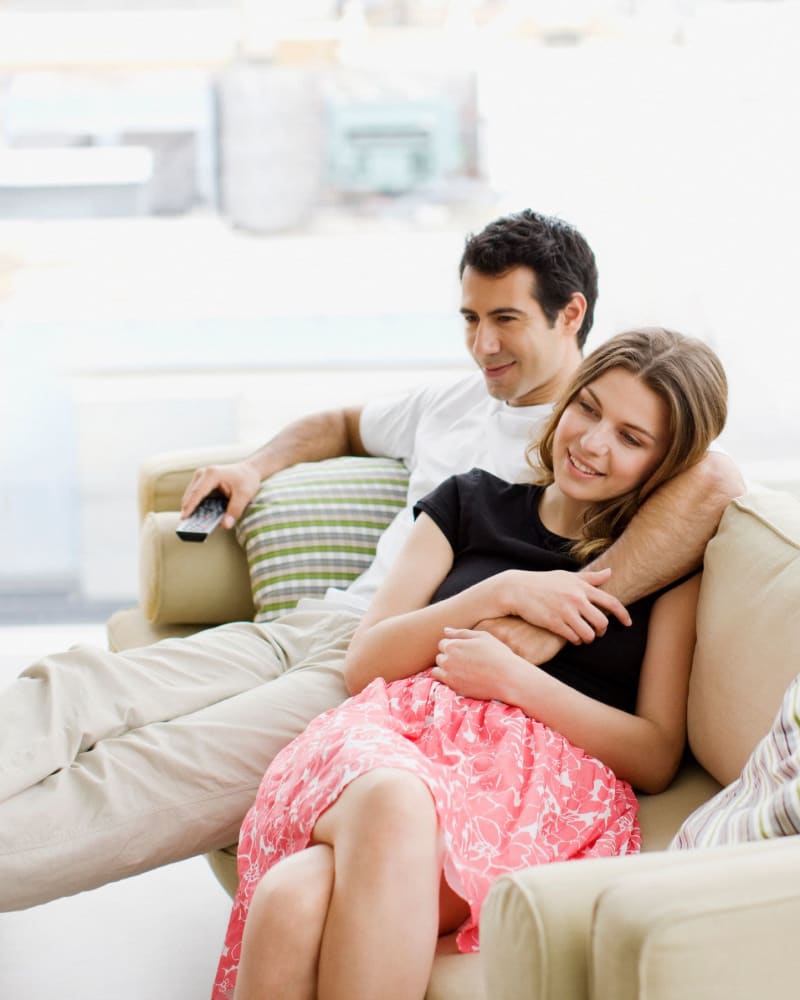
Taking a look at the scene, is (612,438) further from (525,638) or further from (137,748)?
(137,748)

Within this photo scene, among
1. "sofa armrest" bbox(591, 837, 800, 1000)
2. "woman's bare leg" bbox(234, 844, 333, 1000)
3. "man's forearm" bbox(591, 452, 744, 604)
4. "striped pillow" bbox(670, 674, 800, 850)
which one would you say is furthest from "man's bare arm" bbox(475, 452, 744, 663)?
"sofa armrest" bbox(591, 837, 800, 1000)

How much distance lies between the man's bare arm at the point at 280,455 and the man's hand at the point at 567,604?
781 mm

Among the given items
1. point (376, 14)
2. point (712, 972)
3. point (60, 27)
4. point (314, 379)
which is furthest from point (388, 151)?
point (712, 972)

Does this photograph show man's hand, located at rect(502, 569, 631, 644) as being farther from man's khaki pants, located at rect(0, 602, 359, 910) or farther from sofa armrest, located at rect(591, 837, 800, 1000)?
sofa armrest, located at rect(591, 837, 800, 1000)

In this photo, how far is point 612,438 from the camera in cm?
164

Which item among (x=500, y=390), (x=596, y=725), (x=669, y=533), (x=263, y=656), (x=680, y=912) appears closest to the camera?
(x=680, y=912)

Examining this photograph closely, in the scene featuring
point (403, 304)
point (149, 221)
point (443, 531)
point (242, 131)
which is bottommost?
point (443, 531)

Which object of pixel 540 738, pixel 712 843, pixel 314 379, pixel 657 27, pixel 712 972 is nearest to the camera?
pixel 712 972

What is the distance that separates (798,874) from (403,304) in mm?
2852

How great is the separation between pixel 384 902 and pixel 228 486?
118 cm

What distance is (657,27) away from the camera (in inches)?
134

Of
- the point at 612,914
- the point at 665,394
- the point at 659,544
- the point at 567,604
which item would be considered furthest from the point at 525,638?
the point at 612,914

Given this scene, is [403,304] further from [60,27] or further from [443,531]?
[443,531]

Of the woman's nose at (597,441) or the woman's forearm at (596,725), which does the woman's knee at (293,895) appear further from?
the woman's nose at (597,441)
